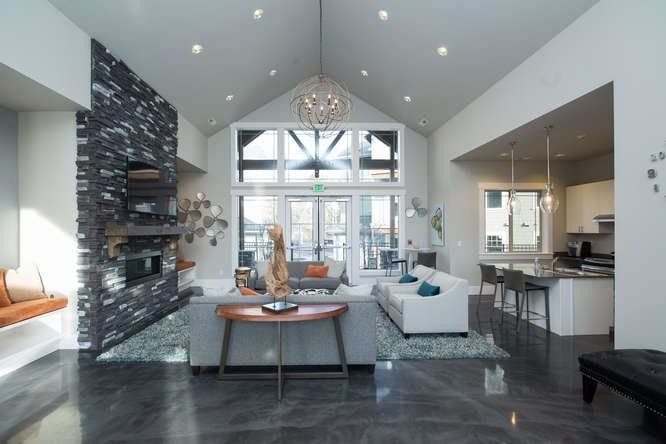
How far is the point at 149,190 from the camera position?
17.7 feet

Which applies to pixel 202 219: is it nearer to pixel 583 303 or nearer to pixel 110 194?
pixel 110 194

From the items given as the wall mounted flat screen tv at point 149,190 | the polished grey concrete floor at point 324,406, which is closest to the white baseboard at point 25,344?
the polished grey concrete floor at point 324,406

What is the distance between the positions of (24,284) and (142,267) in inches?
60.7

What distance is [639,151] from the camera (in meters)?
3.09

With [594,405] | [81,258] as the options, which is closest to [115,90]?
[81,258]

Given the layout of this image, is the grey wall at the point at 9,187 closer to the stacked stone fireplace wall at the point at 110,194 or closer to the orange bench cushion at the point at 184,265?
the stacked stone fireplace wall at the point at 110,194

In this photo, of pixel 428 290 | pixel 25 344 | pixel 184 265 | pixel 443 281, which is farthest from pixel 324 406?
pixel 184 265

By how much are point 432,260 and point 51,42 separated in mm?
7080

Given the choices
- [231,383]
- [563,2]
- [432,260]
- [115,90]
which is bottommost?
[231,383]

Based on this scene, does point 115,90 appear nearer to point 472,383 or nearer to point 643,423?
point 472,383

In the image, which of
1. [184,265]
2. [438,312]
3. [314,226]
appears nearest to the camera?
[438,312]

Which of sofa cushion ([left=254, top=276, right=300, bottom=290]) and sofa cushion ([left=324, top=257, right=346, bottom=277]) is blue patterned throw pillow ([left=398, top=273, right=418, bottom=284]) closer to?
sofa cushion ([left=324, top=257, right=346, bottom=277])

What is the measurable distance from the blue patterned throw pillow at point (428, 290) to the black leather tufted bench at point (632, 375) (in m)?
2.00

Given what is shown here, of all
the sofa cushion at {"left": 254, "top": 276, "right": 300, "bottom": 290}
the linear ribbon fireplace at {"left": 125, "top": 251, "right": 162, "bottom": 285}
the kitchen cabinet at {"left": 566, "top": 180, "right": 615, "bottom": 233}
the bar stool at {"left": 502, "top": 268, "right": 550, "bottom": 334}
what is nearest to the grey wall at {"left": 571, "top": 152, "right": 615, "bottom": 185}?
the kitchen cabinet at {"left": 566, "top": 180, "right": 615, "bottom": 233}
